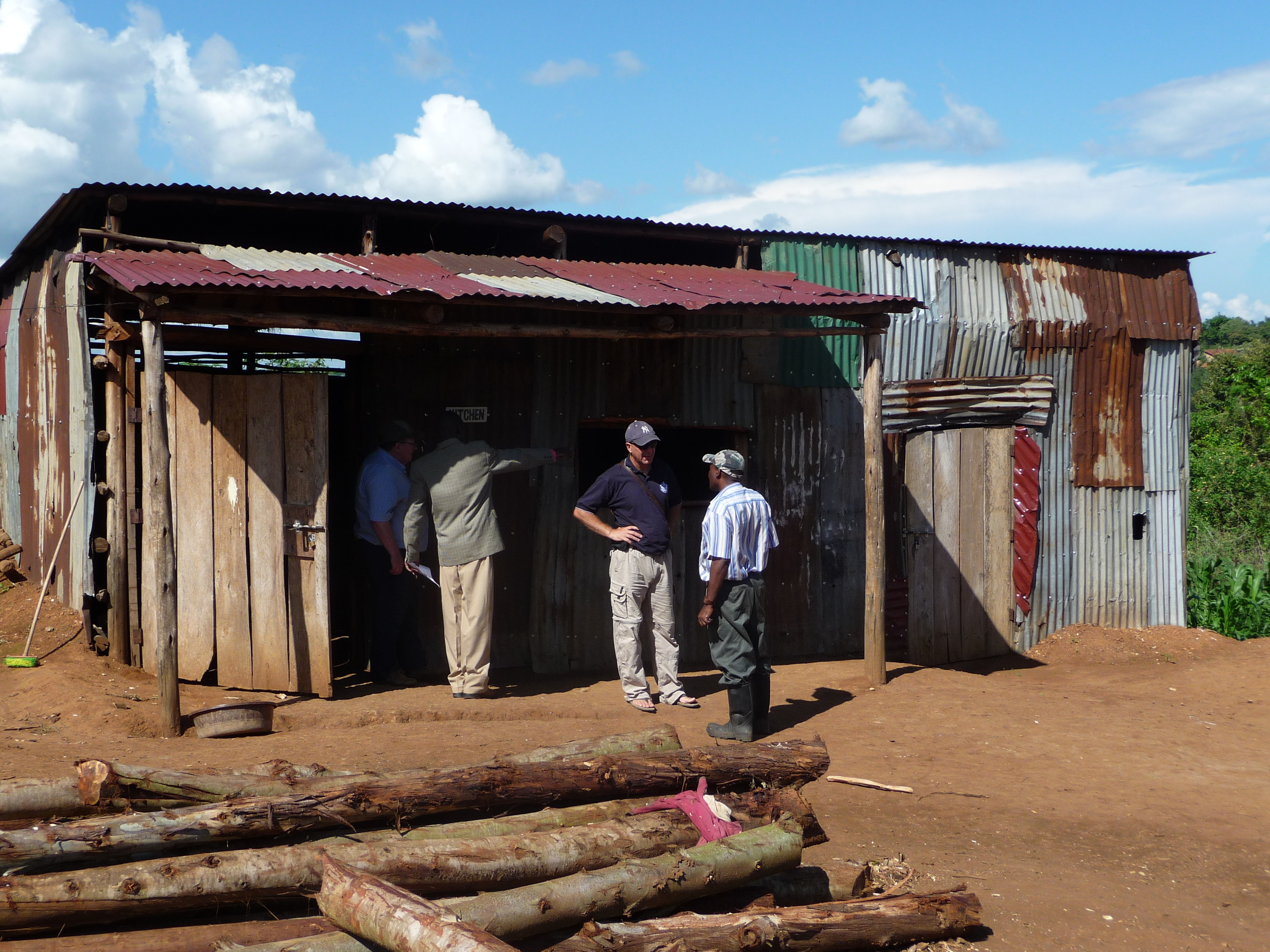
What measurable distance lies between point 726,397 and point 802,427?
0.85 metres

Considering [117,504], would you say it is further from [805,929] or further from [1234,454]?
[1234,454]

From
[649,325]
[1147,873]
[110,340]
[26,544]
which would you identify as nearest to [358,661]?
[110,340]

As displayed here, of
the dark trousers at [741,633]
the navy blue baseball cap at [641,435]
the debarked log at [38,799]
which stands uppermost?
the navy blue baseball cap at [641,435]

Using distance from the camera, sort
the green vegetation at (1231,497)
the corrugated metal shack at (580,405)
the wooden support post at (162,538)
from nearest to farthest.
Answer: the wooden support post at (162,538)
the corrugated metal shack at (580,405)
the green vegetation at (1231,497)

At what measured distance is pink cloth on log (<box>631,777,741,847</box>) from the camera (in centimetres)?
452

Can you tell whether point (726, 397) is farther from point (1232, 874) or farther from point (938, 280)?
point (1232, 874)

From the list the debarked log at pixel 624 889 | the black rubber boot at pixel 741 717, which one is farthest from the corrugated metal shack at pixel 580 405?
the debarked log at pixel 624 889

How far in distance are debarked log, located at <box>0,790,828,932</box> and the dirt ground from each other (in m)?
1.34

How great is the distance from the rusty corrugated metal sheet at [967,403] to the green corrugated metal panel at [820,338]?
488 mm

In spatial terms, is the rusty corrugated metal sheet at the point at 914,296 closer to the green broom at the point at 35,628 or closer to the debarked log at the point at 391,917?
the green broom at the point at 35,628

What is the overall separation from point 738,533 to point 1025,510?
16.9ft

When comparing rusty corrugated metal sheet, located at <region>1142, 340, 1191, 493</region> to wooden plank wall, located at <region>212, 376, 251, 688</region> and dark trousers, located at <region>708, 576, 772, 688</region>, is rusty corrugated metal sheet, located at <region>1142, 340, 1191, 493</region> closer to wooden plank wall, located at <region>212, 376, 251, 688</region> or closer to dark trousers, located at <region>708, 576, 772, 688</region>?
dark trousers, located at <region>708, 576, 772, 688</region>

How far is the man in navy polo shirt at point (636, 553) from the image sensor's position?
7.48 meters

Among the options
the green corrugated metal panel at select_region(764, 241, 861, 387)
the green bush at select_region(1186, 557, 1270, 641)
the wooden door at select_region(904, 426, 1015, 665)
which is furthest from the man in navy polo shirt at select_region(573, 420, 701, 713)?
the green bush at select_region(1186, 557, 1270, 641)
